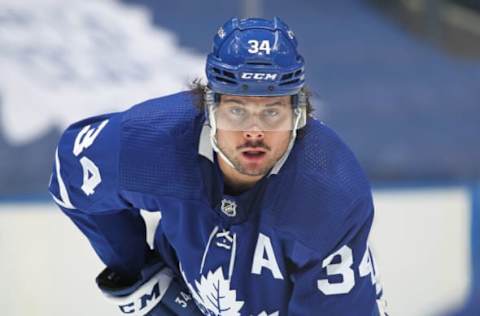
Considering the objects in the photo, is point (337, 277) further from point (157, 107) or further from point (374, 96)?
point (374, 96)

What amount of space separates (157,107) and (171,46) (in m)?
2.36

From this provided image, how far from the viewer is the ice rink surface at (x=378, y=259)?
10.7ft

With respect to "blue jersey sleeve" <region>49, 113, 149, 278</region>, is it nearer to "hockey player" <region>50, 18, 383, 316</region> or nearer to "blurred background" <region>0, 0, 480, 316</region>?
"hockey player" <region>50, 18, 383, 316</region>

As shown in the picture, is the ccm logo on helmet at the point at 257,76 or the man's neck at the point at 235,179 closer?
the ccm logo on helmet at the point at 257,76

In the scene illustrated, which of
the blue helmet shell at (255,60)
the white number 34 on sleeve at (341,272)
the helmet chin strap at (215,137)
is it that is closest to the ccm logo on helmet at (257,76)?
the blue helmet shell at (255,60)

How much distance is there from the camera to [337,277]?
7.33ft

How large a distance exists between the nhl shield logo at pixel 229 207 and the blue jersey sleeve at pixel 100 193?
238mm

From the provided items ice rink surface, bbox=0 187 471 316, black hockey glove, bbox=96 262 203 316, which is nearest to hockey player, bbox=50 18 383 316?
black hockey glove, bbox=96 262 203 316

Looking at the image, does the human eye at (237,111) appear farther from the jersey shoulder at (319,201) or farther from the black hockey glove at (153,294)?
the black hockey glove at (153,294)

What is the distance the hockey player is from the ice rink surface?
0.81 m

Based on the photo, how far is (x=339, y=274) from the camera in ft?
7.32

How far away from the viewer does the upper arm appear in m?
2.38

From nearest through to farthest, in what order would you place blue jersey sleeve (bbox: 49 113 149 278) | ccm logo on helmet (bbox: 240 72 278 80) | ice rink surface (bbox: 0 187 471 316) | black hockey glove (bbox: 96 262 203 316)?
1. ccm logo on helmet (bbox: 240 72 278 80)
2. blue jersey sleeve (bbox: 49 113 149 278)
3. black hockey glove (bbox: 96 262 203 316)
4. ice rink surface (bbox: 0 187 471 316)

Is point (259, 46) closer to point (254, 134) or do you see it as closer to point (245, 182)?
point (254, 134)
